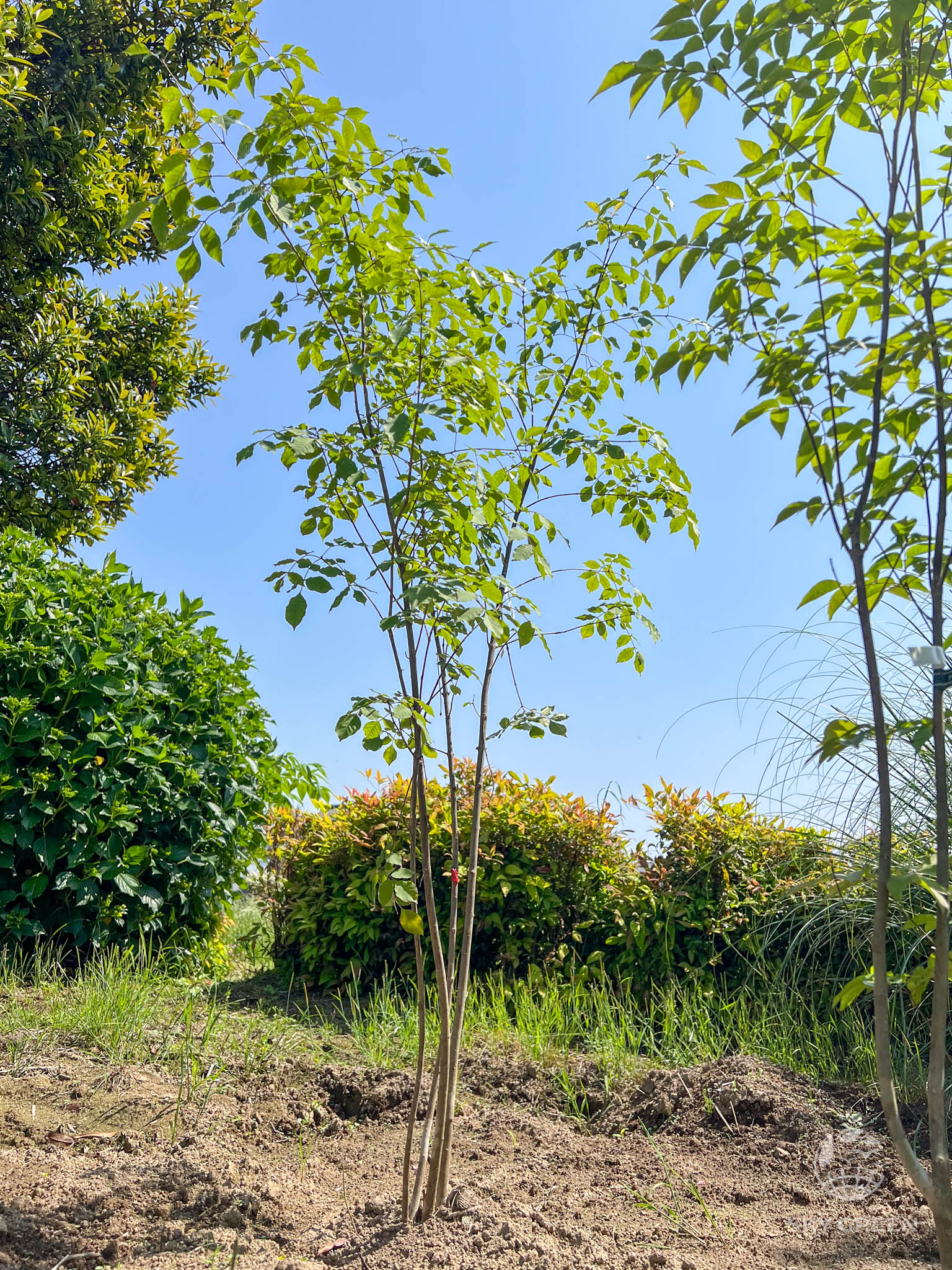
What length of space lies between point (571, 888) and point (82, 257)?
6.85 m

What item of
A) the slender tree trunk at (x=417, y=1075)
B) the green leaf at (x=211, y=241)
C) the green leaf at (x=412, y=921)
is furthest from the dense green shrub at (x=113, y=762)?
the green leaf at (x=211, y=241)

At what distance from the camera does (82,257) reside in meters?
7.96

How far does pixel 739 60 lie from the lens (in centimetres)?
Result: 176

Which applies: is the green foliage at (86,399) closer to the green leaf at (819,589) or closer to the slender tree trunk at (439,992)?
the slender tree trunk at (439,992)

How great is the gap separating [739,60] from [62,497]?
7.11 m

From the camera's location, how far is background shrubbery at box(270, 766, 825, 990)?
501cm

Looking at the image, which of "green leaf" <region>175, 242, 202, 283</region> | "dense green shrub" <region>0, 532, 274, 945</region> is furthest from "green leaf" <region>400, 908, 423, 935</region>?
"dense green shrub" <region>0, 532, 274, 945</region>

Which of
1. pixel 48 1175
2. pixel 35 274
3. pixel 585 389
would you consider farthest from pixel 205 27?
pixel 48 1175

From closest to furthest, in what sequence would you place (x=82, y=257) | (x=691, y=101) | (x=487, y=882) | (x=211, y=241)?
1. (x=691, y=101)
2. (x=211, y=241)
3. (x=487, y=882)
4. (x=82, y=257)

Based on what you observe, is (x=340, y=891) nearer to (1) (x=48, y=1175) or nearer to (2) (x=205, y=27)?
(1) (x=48, y=1175)

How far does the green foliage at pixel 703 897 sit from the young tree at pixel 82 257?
5.38 m

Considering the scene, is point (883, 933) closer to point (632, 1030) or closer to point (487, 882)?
point (632, 1030)

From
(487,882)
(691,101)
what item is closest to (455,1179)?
(487,882)

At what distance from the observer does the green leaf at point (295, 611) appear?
89.0 inches
